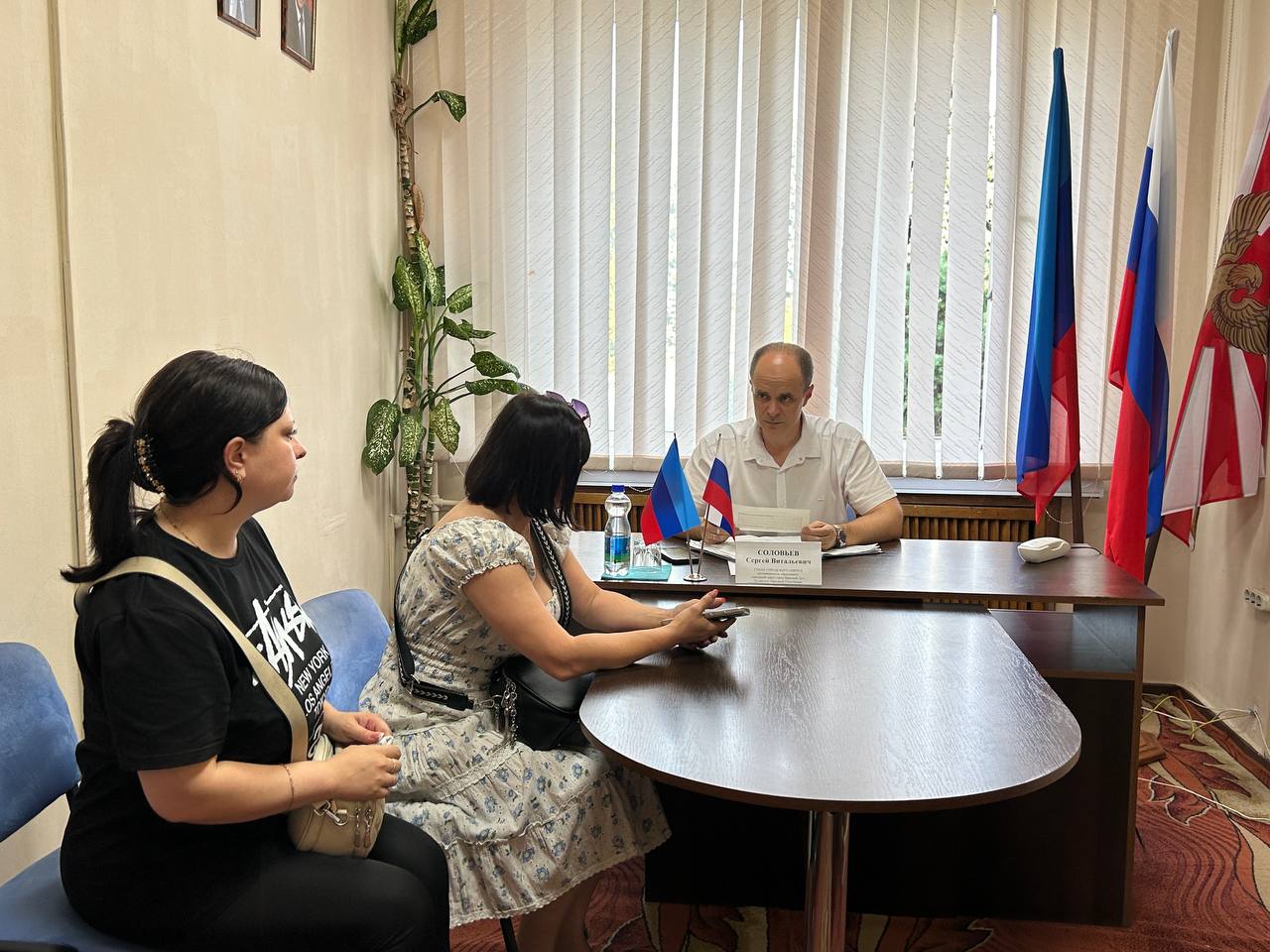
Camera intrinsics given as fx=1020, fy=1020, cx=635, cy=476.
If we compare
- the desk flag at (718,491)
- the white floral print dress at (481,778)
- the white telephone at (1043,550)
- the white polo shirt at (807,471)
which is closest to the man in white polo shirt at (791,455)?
the white polo shirt at (807,471)

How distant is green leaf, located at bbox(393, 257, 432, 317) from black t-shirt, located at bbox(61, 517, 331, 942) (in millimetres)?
2474

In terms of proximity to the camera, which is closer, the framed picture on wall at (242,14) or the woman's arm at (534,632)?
the woman's arm at (534,632)

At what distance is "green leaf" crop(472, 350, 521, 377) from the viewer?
151 inches

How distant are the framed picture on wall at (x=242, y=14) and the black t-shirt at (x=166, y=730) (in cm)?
182

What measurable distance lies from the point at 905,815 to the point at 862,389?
2.11 meters

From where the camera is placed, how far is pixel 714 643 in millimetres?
1956

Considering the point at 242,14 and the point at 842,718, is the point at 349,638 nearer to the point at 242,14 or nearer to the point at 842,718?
the point at 842,718

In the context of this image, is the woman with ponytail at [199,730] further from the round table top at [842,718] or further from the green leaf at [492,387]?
the green leaf at [492,387]

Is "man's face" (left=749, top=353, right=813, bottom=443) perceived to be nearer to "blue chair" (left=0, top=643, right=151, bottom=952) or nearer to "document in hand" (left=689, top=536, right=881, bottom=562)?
"document in hand" (left=689, top=536, right=881, bottom=562)

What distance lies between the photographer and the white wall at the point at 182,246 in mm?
1863

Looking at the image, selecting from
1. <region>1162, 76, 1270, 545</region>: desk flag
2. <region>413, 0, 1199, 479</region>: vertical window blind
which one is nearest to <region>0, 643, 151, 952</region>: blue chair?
<region>413, 0, 1199, 479</region>: vertical window blind

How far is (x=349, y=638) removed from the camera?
2053mm

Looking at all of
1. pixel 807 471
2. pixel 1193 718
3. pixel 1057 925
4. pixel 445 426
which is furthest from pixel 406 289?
pixel 1193 718

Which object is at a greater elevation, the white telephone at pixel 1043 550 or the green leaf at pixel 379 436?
the green leaf at pixel 379 436
